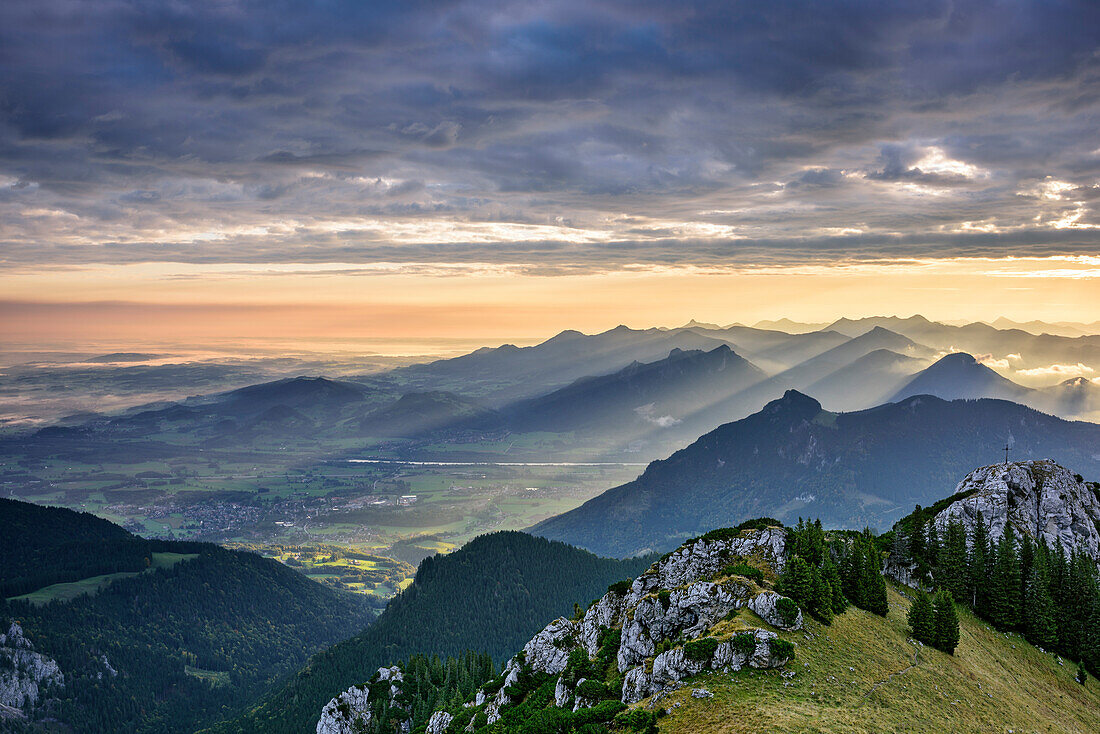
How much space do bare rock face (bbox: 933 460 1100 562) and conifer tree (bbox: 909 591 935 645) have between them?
5721 centimetres

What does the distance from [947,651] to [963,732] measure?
88.5 feet

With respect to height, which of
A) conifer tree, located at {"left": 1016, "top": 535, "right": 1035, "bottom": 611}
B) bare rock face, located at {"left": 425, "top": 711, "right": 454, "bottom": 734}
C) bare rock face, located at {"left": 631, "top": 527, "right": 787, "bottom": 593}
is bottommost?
bare rock face, located at {"left": 425, "top": 711, "right": 454, "bottom": 734}

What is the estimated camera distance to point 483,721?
392ft

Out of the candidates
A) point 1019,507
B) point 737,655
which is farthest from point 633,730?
point 1019,507

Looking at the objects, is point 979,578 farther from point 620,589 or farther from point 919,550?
point 620,589

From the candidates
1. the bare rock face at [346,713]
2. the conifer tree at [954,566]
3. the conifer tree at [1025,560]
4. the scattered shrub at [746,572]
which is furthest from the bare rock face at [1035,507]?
the bare rock face at [346,713]

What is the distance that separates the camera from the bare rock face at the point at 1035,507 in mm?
150375

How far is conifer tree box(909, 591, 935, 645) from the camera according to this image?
97.6 m

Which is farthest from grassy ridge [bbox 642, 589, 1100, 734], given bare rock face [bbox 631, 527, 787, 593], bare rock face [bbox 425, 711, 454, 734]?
bare rock face [bbox 425, 711, 454, 734]

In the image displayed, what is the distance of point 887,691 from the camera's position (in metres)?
76.1

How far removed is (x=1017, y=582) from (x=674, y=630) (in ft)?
251

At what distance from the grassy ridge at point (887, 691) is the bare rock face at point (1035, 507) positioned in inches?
1746

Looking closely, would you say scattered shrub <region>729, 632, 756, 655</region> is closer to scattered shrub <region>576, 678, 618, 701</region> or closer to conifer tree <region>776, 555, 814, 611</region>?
conifer tree <region>776, 555, 814, 611</region>

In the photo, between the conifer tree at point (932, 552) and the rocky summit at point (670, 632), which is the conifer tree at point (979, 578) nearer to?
the conifer tree at point (932, 552)
